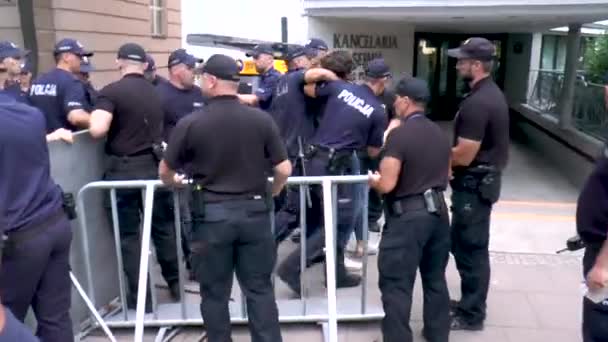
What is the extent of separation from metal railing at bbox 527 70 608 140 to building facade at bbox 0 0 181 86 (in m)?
7.05

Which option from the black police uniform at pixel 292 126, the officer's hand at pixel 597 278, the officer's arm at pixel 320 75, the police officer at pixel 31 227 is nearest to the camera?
the officer's hand at pixel 597 278

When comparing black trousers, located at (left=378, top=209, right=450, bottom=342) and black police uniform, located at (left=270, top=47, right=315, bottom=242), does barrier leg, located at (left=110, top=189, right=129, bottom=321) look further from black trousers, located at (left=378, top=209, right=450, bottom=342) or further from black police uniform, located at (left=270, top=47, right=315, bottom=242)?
black trousers, located at (left=378, top=209, right=450, bottom=342)

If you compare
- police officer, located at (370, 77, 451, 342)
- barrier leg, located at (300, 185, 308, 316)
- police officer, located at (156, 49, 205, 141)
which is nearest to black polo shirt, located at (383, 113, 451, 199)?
police officer, located at (370, 77, 451, 342)

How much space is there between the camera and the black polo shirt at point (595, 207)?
2.71 metres

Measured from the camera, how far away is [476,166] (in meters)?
4.14

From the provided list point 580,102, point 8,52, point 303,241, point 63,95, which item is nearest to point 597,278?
point 303,241

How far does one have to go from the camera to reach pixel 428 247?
3.83 m

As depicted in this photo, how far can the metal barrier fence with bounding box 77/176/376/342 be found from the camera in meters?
3.74

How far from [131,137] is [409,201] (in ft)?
6.42

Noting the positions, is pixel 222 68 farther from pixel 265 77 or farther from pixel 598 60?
pixel 598 60

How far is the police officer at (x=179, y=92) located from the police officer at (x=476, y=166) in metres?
2.14

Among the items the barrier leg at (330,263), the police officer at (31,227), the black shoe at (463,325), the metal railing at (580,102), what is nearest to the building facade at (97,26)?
the police officer at (31,227)

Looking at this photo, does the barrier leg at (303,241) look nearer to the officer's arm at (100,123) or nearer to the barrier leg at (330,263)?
the barrier leg at (330,263)

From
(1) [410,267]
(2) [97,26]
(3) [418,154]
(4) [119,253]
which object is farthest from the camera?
(2) [97,26]
